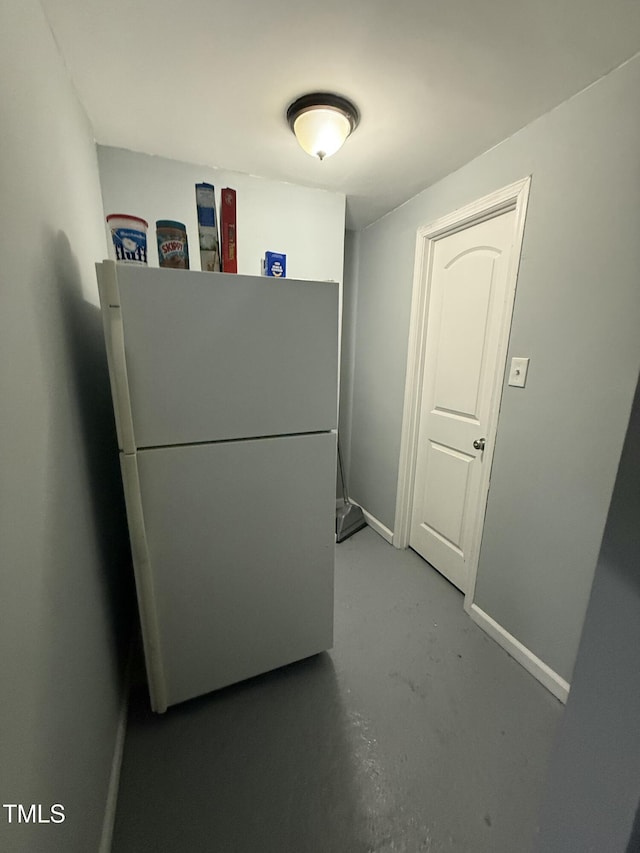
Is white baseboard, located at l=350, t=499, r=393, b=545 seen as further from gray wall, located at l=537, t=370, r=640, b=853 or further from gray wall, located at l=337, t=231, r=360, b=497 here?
gray wall, located at l=537, t=370, r=640, b=853

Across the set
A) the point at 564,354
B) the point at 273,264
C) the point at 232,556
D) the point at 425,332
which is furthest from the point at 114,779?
the point at 425,332

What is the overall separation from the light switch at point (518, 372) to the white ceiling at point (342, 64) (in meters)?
0.93

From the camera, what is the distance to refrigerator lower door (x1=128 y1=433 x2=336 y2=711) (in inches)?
44.1

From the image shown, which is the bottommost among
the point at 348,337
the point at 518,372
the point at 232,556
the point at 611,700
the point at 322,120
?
the point at 232,556

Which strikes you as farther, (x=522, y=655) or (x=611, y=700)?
(x=522, y=655)

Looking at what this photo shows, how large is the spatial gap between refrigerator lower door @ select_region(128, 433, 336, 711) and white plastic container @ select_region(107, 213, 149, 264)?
60 cm

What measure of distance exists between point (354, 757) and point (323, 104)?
2.30 metres

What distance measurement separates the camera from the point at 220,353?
1081mm

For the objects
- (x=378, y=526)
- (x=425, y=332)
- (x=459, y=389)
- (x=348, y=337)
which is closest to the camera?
(x=459, y=389)

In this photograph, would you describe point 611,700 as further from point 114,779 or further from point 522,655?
point 114,779

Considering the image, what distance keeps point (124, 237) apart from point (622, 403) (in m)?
1.67

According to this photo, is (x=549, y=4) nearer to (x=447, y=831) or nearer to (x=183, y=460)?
(x=183, y=460)

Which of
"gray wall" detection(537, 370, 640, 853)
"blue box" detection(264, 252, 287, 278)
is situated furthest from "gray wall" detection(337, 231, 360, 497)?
"gray wall" detection(537, 370, 640, 853)

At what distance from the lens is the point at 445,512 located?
82.1 inches
